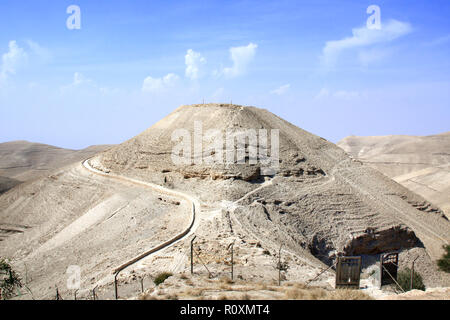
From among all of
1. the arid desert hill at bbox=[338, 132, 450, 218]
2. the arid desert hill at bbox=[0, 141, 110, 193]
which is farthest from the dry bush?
the arid desert hill at bbox=[0, 141, 110, 193]

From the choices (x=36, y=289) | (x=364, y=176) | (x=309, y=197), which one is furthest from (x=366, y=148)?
(x=36, y=289)

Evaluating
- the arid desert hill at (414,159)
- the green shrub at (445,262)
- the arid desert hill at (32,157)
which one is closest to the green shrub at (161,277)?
the green shrub at (445,262)

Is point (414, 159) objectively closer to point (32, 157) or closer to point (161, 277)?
point (161, 277)

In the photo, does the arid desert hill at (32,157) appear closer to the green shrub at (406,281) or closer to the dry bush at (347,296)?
the green shrub at (406,281)

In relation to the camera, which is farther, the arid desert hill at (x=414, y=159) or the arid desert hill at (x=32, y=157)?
the arid desert hill at (x=32, y=157)

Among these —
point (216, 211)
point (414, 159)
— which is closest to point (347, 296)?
point (216, 211)

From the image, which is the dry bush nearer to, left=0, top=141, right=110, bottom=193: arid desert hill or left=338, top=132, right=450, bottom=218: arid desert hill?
left=338, top=132, right=450, bottom=218: arid desert hill
